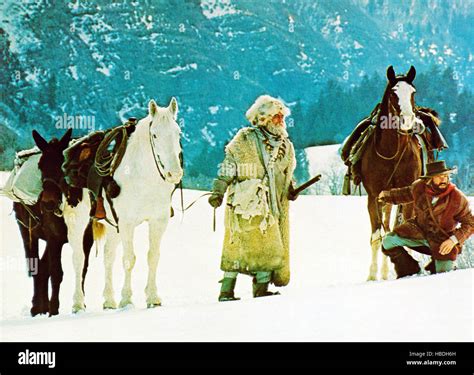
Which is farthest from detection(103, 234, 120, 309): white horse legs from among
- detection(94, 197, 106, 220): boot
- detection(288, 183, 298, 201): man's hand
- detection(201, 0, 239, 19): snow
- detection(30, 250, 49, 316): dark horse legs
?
detection(201, 0, 239, 19): snow

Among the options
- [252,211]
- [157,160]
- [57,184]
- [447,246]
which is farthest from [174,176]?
[447,246]

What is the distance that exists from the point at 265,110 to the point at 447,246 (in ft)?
7.19

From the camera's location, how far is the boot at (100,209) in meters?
9.04

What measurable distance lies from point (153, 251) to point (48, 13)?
6287cm

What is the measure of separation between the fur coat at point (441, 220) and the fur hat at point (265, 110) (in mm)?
1624

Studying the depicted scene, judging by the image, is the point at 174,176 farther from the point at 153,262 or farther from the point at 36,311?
the point at 36,311

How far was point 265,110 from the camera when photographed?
8.81m

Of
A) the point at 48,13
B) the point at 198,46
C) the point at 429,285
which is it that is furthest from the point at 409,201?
the point at 198,46

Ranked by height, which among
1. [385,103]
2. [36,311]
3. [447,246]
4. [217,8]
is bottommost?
[36,311]

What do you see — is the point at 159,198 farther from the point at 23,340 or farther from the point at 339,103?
the point at 339,103

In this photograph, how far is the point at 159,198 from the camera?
8.66 metres

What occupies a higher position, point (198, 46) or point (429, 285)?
point (198, 46)

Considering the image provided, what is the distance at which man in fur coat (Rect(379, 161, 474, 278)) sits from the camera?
898cm

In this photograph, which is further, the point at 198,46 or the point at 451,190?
the point at 198,46
